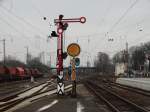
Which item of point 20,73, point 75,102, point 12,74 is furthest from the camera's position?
point 20,73

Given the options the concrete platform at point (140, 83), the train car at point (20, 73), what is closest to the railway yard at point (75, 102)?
the concrete platform at point (140, 83)

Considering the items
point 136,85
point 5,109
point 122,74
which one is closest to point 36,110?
point 5,109

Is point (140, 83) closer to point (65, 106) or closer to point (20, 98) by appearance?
point (20, 98)

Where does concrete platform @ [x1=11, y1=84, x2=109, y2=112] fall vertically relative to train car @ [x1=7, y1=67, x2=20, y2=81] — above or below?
below

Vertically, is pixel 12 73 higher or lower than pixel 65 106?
higher

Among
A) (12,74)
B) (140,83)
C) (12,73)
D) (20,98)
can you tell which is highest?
(12,73)

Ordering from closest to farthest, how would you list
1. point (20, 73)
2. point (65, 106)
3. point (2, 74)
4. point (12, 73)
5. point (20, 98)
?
point (65, 106) → point (20, 98) → point (2, 74) → point (12, 73) → point (20, 73)

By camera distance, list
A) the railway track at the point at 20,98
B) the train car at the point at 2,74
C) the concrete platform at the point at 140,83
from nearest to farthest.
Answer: the railway track at the point at 20,98 < the concrete platform at the point at 140,83 < the train car at the point at 2,74

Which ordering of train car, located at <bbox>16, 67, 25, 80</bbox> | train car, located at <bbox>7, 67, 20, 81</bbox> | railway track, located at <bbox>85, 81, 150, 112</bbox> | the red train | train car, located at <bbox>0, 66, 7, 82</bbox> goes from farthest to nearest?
train car, located at <bbox>16, 67, 25, 80</bbox> → train car, located at <bbox>7, 67, 20, 81</bbox> → the red train → train car, located at <bbox>0, 66, 7, 82</bbox> → railway track, located at <bbox>85, 81, 150, 112</bbox>

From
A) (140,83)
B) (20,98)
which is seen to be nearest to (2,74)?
(140,83)

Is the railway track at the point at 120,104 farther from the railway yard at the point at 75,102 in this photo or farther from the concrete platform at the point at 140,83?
the concrete platform at the point at 140,83

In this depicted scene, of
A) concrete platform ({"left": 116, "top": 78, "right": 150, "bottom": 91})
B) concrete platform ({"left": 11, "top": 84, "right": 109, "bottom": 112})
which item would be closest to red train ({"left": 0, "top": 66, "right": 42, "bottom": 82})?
concrete platform ({"left": 116, "top": 78, "right": 150, "bottom": 91})

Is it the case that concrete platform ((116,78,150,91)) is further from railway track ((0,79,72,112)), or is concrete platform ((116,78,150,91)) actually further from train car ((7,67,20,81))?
train car ((7,67,20,81))

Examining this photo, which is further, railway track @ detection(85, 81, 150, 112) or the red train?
the red train
